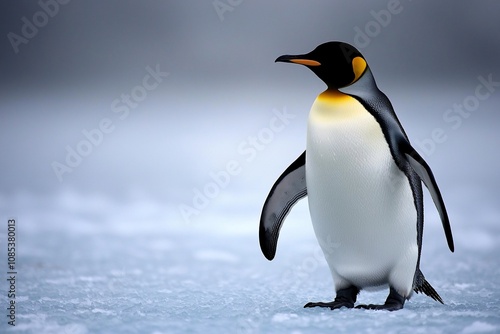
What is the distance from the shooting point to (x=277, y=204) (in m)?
2.91

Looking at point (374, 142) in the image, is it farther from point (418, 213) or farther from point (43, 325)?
point (43, 325)

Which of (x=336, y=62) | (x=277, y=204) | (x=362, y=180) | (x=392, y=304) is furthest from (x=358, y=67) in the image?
(x=392, y=304)

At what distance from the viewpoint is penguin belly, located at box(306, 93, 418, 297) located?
2537mm

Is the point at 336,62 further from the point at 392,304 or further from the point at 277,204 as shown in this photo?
the point at 392,304

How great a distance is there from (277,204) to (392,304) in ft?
1.93

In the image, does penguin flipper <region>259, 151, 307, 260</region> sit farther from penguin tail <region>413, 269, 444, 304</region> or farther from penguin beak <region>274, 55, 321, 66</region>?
penguin tail <region>413, 269, 444, 304</region>

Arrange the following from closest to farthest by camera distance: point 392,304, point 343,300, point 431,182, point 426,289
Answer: point 431,182 < point 392,304 < point 343,300 < point 426,289

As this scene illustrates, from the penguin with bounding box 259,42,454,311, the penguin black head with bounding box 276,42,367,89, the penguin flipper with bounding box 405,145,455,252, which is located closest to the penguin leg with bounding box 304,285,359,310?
the penguin with bounding box 259,42,454,311

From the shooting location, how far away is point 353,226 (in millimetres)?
2596

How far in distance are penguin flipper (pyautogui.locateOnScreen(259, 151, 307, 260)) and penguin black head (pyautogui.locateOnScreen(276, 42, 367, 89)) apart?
397 millimetres

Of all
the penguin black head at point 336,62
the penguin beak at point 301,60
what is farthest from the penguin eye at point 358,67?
the penguin beak at point 301,60

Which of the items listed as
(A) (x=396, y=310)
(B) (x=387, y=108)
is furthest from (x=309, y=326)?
(B) (x=387, y=108)

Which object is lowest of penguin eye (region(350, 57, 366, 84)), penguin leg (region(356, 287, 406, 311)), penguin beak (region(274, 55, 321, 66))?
penguin leg (region(356, 287, 406, 311))

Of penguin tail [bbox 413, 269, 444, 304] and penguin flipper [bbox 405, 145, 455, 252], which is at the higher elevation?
penguin flipper [bbox 405, 145, 455, 252]
